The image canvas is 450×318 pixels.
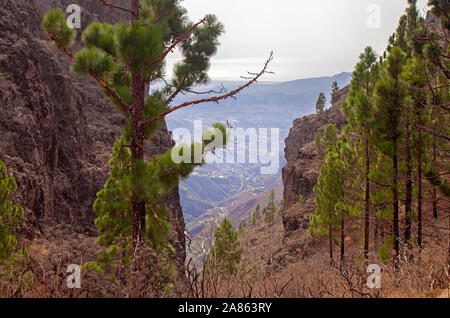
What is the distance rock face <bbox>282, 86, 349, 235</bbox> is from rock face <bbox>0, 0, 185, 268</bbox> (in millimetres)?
14604

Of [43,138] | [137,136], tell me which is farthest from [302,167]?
[137,136]

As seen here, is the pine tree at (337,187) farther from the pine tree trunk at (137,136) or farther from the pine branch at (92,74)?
the pine branch at (92,74)

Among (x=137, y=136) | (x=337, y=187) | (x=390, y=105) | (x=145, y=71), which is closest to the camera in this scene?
(x=145, y=71)

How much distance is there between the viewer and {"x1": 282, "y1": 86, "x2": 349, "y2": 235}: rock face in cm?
3544

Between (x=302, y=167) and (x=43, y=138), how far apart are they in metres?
34.6

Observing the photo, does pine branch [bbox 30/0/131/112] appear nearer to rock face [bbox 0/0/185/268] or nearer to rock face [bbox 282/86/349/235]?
rock face [bbox 0/0/185/268]

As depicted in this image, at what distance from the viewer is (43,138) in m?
21.0

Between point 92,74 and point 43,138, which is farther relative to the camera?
point 43,138

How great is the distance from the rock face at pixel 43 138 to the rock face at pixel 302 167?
14604mm

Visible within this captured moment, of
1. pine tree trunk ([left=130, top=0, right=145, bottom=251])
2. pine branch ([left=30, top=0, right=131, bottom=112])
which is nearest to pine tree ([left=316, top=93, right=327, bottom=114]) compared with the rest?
pine tree trunk ([left=130, top=0, right=145, bottom=251])

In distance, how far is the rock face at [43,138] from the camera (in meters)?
16.8

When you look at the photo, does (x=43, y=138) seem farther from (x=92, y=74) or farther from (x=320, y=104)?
(x=320, y=104)
